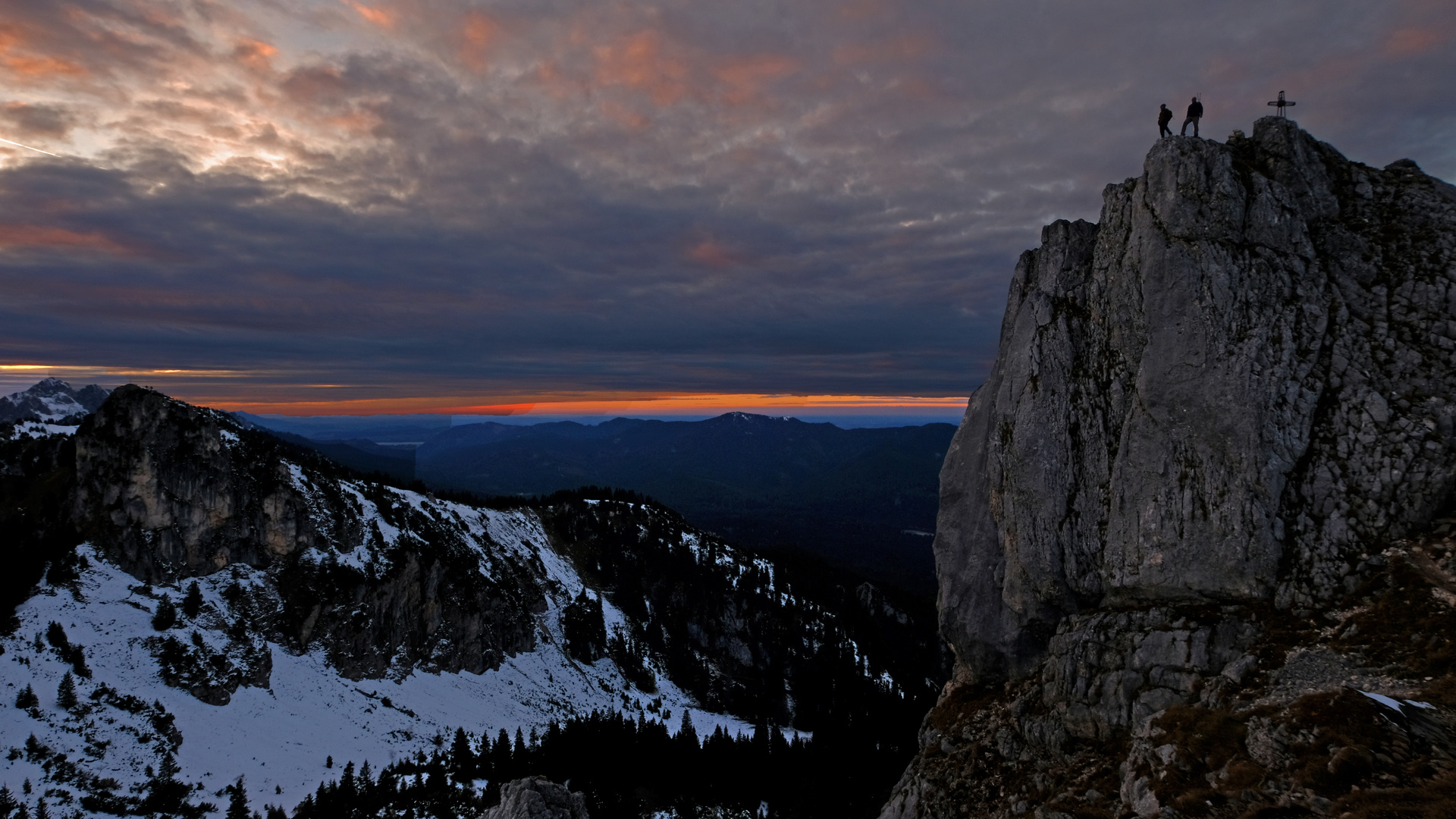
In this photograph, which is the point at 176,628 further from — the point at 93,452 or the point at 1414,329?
the point at 1414,329

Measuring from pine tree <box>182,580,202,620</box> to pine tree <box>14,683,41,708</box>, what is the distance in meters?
29.0

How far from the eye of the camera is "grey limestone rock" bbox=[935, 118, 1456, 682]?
90.3 feet

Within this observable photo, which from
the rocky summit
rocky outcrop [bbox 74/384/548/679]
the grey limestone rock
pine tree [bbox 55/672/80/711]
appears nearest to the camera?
the rocky summit

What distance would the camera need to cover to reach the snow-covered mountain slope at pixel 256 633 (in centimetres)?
9150

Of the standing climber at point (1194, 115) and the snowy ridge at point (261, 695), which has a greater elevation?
the standing climber at point (1194, 115)

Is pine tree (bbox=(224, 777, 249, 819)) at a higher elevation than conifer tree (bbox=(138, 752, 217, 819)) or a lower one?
lower

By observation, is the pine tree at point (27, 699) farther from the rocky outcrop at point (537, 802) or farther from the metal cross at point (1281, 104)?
the metal cross at point (1281, 104)

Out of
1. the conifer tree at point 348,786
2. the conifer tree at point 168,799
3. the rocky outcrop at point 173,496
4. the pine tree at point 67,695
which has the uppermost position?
the rocky outcrop at point 173,496

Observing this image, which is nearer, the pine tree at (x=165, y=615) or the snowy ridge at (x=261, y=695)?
the snowy ridge at (x=261, y=695)

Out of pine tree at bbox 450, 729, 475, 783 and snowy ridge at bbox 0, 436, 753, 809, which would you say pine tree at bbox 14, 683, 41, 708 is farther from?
pine tree at bbox 450, 729, 475, 783

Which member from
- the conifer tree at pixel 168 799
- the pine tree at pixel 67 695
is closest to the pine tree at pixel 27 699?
the pine tree at pixel 67 695

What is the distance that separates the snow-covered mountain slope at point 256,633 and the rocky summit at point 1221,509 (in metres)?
108

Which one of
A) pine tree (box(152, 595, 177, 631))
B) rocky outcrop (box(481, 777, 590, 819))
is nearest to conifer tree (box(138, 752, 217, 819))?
pine tree (box(152, 595, 177, 631))

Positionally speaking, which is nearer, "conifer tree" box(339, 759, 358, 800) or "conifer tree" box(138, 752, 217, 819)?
"conifer tree" box(138, 752, 217, 819)
